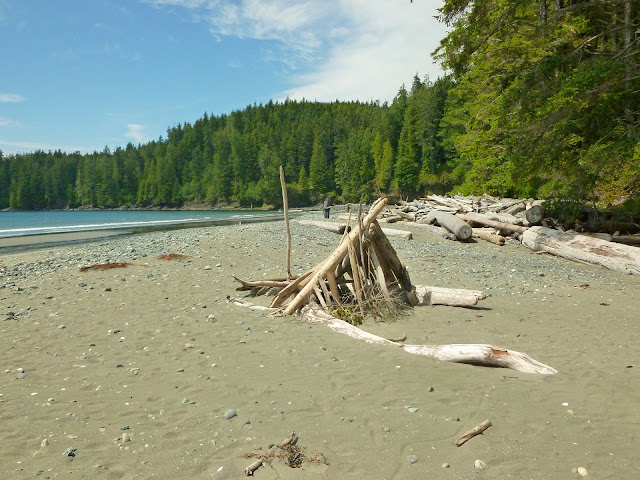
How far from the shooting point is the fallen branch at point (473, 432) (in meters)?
3.68

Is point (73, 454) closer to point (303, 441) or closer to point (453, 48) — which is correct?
point (303, 441)

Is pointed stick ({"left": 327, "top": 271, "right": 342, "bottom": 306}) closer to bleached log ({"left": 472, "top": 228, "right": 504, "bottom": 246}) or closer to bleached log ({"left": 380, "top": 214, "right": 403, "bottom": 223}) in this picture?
bleached log ({"left": 472, "top": 228, "right": 504, "bottom": 246})

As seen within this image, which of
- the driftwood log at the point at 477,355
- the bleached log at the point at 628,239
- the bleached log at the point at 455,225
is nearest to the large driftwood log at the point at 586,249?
the bleached log at the point at 628,239

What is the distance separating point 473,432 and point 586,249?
41.1ft

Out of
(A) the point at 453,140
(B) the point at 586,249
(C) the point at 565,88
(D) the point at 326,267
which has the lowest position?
(B) the point at 586,249

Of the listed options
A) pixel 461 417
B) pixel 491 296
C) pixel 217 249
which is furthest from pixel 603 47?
pixel 461 417

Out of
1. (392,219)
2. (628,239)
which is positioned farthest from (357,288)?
(392,219)

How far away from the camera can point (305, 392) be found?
480 centimetres

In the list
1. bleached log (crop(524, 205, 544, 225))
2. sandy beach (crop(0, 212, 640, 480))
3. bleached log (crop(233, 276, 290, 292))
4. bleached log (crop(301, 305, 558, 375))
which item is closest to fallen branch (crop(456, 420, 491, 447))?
sandy beach (crop(0, 212, 640, 480))

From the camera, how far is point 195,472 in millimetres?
3412

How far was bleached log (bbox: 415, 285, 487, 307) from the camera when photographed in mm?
8320

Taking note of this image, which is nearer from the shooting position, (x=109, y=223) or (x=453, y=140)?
(x=453, y=140)

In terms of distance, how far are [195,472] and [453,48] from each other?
776 inches

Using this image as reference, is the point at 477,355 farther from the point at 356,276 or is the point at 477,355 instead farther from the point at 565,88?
the point at 565,88
